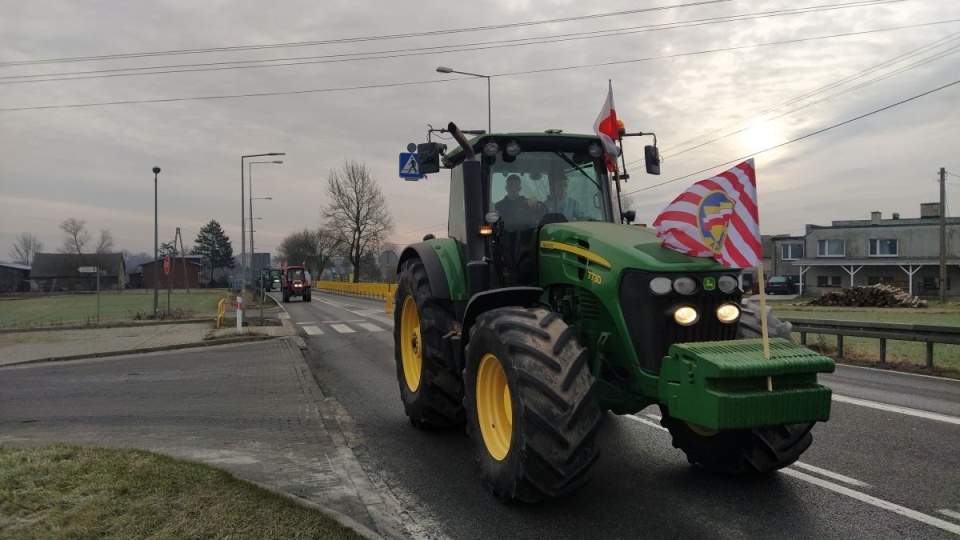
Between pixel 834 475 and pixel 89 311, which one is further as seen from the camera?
pixel 89 311

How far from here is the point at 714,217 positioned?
4.26 meters

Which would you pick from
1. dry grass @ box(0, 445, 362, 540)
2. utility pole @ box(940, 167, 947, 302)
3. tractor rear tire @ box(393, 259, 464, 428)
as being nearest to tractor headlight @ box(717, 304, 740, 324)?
tractor rear tire @ box(393, 259, 464, 428)

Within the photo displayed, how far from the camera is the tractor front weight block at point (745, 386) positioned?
3609mm

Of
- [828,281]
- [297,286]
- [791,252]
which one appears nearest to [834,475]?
[297,286]

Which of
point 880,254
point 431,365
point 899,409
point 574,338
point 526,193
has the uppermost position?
point 880,254

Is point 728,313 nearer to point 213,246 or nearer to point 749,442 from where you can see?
point 749,442

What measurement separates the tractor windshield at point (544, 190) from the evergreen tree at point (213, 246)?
11225 cm

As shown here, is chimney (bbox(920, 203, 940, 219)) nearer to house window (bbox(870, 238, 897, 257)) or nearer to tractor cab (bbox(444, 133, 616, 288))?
house window (bbox(870, 238, 897, 257))

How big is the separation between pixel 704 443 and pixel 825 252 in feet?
170

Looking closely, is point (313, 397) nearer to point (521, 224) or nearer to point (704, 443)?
point (521, 224)

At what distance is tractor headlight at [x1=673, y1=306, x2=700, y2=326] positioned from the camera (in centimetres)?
424

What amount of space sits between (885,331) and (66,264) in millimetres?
99612

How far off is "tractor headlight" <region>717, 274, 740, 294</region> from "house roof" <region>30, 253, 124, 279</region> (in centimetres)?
9411

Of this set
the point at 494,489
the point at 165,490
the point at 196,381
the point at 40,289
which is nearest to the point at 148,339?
the point at 196,381
